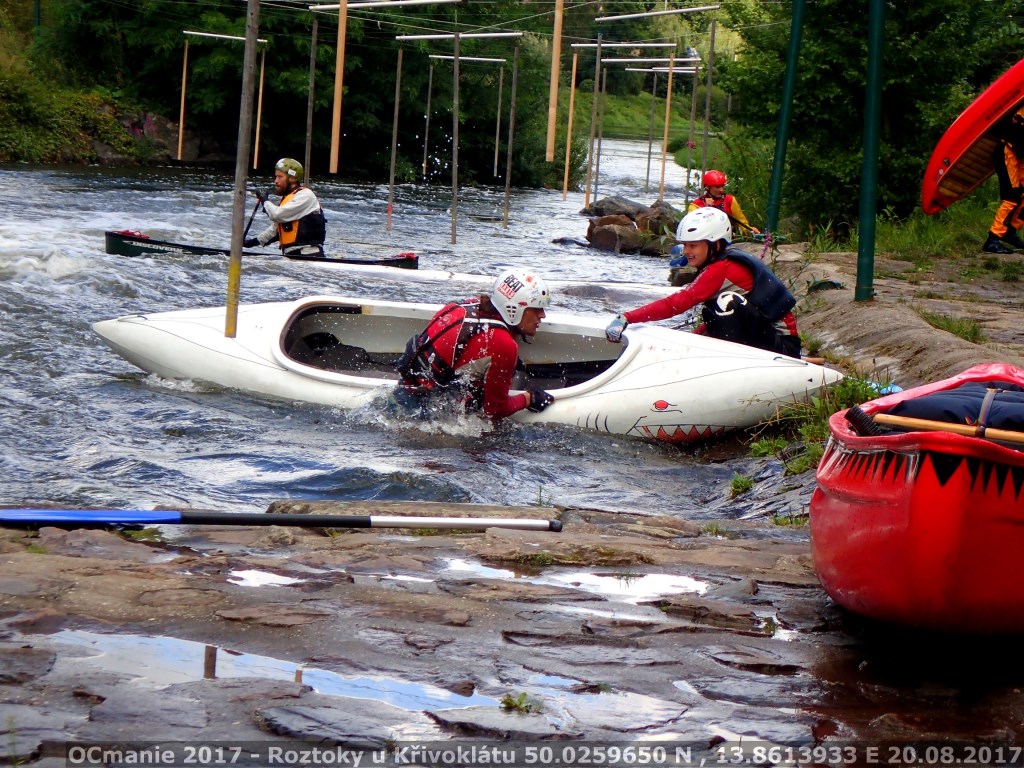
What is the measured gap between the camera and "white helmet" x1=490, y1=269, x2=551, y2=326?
693 centimetres

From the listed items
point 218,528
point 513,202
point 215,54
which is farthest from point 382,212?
point 218,528

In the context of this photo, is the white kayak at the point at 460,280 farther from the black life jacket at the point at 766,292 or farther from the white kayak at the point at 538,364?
the black life jacket at the point at 766,292

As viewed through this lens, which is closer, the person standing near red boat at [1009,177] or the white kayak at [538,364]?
the white kayak at [538,364]

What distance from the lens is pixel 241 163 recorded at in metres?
7.59

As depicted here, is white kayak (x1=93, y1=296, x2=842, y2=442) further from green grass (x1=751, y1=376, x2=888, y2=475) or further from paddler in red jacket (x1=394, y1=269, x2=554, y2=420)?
paddler in red jacket (x1=394, y1=269, x2=554, y2=420)

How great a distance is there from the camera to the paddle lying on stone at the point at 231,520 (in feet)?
14.6

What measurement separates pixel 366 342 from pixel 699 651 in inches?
227

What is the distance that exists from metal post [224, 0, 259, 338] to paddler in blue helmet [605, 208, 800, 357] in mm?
2411

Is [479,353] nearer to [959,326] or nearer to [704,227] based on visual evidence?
[704,227]

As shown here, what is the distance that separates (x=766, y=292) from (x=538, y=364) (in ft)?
5.46

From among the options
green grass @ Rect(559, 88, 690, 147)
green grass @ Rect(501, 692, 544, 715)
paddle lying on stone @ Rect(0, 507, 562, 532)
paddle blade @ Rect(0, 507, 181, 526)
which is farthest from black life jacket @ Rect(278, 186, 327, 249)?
green grass @ Rect(559, 88, 690, 147)

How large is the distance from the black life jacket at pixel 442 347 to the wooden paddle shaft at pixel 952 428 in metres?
3.79

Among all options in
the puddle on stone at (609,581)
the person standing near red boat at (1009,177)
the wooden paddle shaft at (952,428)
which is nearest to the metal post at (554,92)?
the person standing near red boat at (1009,177)

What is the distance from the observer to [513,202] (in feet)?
114
